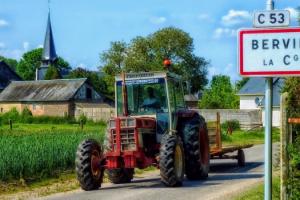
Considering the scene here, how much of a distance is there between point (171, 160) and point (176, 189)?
2.37 feet

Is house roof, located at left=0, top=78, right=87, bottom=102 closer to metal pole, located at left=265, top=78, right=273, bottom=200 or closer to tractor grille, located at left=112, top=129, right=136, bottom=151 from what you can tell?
tractor grille, located at left=112, top=129, right=136, bottom=151

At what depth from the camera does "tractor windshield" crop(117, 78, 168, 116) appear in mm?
17391

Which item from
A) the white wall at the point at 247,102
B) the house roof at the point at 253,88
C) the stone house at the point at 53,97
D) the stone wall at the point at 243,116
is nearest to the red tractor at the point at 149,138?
the stone wall at the point at 243,116

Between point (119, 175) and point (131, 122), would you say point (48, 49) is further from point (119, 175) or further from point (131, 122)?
point (131, 122)

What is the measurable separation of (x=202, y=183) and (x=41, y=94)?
79662mm

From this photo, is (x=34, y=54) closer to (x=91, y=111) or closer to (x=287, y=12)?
(x=91, y=111)

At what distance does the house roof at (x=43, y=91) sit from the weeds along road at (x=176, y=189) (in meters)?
73.3

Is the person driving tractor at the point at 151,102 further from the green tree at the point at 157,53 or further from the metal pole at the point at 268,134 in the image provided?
the green tree at the point at 157,53

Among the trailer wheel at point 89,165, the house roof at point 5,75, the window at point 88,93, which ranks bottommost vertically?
the trailer wheel at point 89,165

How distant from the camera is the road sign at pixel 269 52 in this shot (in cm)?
600

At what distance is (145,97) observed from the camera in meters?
17.6

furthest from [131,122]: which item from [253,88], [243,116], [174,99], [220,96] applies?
[220,96]

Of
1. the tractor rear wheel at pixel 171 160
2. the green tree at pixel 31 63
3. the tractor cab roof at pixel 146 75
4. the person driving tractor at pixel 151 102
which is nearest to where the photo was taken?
the tractor rear wheel at pixel 171 160

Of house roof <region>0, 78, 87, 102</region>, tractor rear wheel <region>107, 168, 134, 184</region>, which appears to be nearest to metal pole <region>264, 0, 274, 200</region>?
tractor rear wheel <region>107, 168, 134, 184</region>
